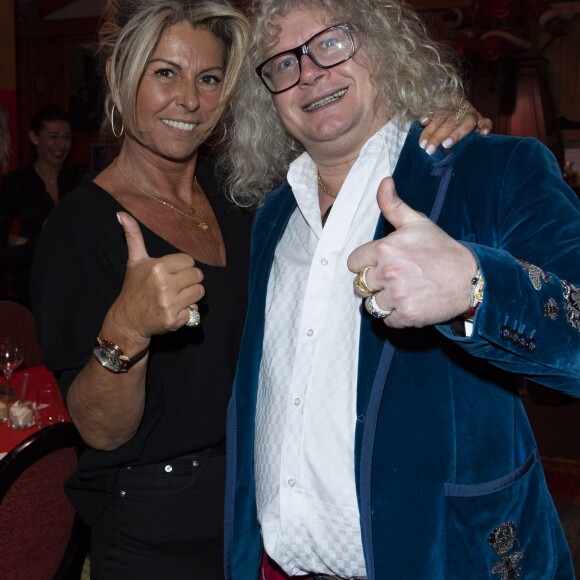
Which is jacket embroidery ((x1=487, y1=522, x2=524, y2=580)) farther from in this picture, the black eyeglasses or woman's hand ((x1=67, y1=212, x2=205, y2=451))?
the black eyeglasses

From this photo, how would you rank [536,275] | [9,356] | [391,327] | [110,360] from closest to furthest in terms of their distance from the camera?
[536,275] → [391,327] → [110,360] → [9,356]

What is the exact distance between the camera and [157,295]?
4.54ft

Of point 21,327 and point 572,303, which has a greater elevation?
point 572,303

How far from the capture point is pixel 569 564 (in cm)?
146

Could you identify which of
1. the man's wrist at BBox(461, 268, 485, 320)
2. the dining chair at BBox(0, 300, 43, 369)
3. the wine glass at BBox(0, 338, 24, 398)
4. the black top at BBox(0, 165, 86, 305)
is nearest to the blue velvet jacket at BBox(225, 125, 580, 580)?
the man's wrist at BBox(461, 268, 485, 320)

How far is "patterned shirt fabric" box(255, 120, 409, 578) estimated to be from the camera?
1438mm

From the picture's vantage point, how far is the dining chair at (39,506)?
1.64m

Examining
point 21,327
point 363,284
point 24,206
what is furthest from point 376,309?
point 24,206

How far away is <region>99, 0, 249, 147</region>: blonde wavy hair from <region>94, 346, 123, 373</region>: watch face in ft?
2.11

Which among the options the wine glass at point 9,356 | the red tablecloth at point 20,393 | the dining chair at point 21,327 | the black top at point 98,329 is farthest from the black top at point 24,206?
the black top at point 98,329

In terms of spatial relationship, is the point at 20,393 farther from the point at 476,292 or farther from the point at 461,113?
the point at 476,292

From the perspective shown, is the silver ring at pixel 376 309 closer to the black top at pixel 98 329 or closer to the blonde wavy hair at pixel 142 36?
the black top at pixel 98 329

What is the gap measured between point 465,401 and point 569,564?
457 millimetres

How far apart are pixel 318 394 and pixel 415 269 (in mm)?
531
